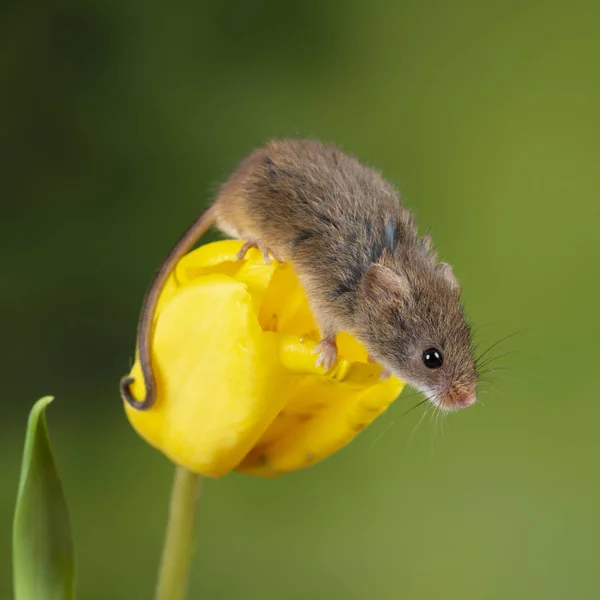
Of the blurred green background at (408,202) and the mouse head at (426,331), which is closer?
the mouse head at (426,331)

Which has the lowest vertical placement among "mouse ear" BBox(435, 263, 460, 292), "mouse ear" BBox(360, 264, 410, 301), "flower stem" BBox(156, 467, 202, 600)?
"flower stem" BBox(156, 467, 202, 600)

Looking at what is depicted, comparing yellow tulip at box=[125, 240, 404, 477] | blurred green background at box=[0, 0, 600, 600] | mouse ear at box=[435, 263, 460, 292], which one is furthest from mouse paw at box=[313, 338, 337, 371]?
blurred green background at box=[0, 0, 600, 600]

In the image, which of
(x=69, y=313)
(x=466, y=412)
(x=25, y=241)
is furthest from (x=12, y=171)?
(x=466, y=412)

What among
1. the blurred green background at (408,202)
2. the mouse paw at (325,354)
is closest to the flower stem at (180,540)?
the mouse paw at (325,354)

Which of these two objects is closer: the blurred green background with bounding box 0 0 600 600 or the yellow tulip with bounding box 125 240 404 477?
the yellow tulip with bounding box 125 240 404 477

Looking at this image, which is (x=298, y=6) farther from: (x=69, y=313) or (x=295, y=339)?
(x=295, y=339)

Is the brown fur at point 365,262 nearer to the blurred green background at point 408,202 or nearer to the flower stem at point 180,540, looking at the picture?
the flower stem at point 180,540

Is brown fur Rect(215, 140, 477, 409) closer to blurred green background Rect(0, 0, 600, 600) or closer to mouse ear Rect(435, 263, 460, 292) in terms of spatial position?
mouse ear Rect(435, 263, 460, 292)

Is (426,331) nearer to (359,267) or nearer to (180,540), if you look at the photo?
(359,267)
